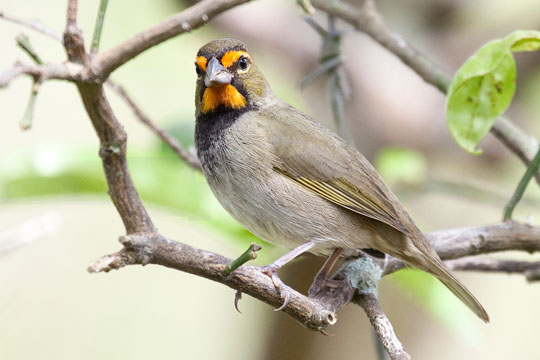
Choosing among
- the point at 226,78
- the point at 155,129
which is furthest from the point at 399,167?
the point at 155,129

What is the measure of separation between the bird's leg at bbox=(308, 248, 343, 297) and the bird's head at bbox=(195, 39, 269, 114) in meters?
0.83

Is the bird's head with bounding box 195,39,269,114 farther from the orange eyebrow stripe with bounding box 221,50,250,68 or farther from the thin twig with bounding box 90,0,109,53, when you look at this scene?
the thin twig with bounding box 90,0,109,53

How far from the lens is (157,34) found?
210 centimetres

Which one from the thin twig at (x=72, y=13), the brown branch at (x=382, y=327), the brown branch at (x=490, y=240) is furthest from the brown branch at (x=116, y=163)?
the brown branch at (x=490, y=240)

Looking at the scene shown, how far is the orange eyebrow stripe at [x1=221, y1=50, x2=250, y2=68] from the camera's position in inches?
130

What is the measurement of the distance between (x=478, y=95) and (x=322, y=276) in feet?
3.36

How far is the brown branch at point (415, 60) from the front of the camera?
12.1 feet

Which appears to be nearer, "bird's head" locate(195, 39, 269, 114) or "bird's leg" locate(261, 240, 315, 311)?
"bird's leg" locate(261, 240, 315, 311)

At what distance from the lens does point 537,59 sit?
5961 mm

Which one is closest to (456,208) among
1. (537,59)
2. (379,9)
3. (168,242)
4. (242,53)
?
(537,59)

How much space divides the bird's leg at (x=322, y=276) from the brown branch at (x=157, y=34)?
137 cm

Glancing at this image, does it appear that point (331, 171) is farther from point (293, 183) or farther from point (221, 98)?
point (221, 98)

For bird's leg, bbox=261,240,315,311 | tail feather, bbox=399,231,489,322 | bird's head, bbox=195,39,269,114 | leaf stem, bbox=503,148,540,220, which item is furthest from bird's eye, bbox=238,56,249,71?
leaf stem, bbox=503,148,540,220

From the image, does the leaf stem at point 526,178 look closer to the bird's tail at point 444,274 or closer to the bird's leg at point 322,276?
the bird's tail at point 444,274
